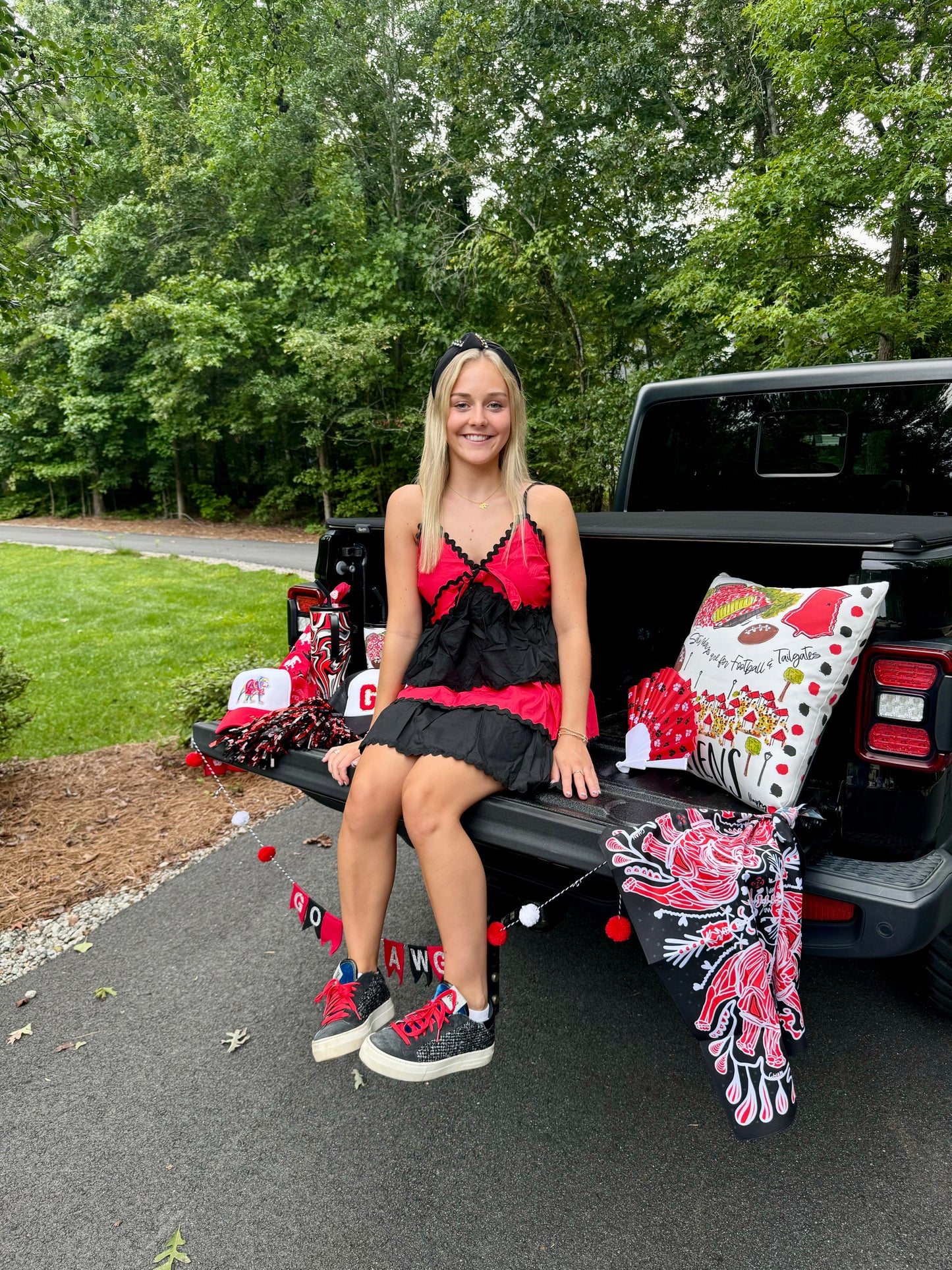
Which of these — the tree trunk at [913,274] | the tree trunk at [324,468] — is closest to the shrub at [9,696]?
the tree trunk at [913,274]

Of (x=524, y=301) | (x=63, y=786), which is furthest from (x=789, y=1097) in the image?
(x=524, y=301)

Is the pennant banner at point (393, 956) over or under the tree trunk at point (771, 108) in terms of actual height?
under

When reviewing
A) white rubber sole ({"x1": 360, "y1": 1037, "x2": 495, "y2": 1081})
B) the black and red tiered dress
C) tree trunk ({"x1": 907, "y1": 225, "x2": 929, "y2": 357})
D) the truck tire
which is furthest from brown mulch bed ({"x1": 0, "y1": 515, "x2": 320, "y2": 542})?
white rubber sole ({"x1": 360, "y1": 1037, "x2": 495, "y2": 1081})

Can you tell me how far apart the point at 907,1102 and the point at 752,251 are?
408 inches

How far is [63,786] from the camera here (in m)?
4.67

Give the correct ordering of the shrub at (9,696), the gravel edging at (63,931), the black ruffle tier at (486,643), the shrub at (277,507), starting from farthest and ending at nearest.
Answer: the shrub at (277,507), the shrub at (9,696), the gravel edging at (63,931), the black ruffle tier at (486,643)

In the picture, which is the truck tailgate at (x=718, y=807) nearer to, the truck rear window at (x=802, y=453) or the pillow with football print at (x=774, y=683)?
the pillow with football print at (x=774, y=683)

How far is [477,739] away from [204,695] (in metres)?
3.20

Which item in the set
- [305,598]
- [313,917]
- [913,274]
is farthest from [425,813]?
[913,274]

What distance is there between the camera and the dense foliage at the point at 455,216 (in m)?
9.12

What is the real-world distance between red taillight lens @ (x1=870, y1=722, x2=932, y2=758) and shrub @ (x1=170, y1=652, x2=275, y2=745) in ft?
12.2

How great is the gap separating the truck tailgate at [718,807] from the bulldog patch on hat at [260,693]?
1042mm

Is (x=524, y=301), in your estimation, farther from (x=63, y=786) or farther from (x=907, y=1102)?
(x=907, y=1102)

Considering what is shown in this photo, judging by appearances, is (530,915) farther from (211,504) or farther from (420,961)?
(211,504)
